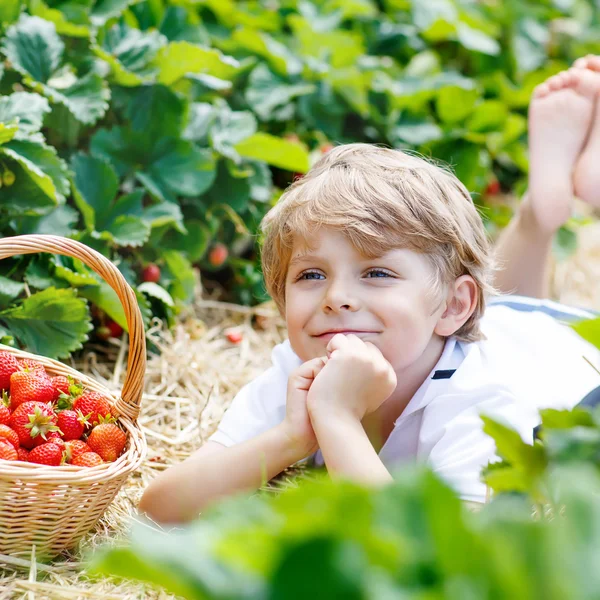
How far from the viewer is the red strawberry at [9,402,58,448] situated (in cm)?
123

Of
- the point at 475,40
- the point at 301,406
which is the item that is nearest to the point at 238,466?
the point at 301,406

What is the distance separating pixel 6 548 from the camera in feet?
3.84

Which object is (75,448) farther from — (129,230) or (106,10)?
(106,10)

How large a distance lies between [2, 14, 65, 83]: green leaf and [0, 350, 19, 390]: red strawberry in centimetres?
82

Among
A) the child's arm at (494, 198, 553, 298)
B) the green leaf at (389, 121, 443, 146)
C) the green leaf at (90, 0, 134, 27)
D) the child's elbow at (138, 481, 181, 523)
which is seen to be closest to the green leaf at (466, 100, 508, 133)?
the green leaf at (389, 121, 443, 146)

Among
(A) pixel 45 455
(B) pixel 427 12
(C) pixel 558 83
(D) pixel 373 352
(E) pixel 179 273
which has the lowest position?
(E) pixel 179 273

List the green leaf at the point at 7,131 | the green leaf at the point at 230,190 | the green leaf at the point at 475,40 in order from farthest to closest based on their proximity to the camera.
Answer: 1. the green leaf at the point at 475,40
2. the green leaf at the point at 230,190
3. the green leaf at the point at 7,131

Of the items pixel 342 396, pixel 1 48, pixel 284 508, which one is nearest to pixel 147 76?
pixel 1 48

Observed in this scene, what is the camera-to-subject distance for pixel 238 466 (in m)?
1.32

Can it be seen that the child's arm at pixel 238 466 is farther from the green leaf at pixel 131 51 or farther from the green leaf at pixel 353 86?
the green leaf at pixel 353 86

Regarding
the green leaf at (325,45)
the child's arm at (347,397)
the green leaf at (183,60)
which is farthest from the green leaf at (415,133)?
the child's arm at (347,397)

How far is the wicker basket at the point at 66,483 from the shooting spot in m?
1.10

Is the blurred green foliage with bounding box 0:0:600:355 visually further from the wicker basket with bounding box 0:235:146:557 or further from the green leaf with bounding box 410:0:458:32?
the wicker basket with bounding box 0:235:146:557

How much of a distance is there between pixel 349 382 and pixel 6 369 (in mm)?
582
